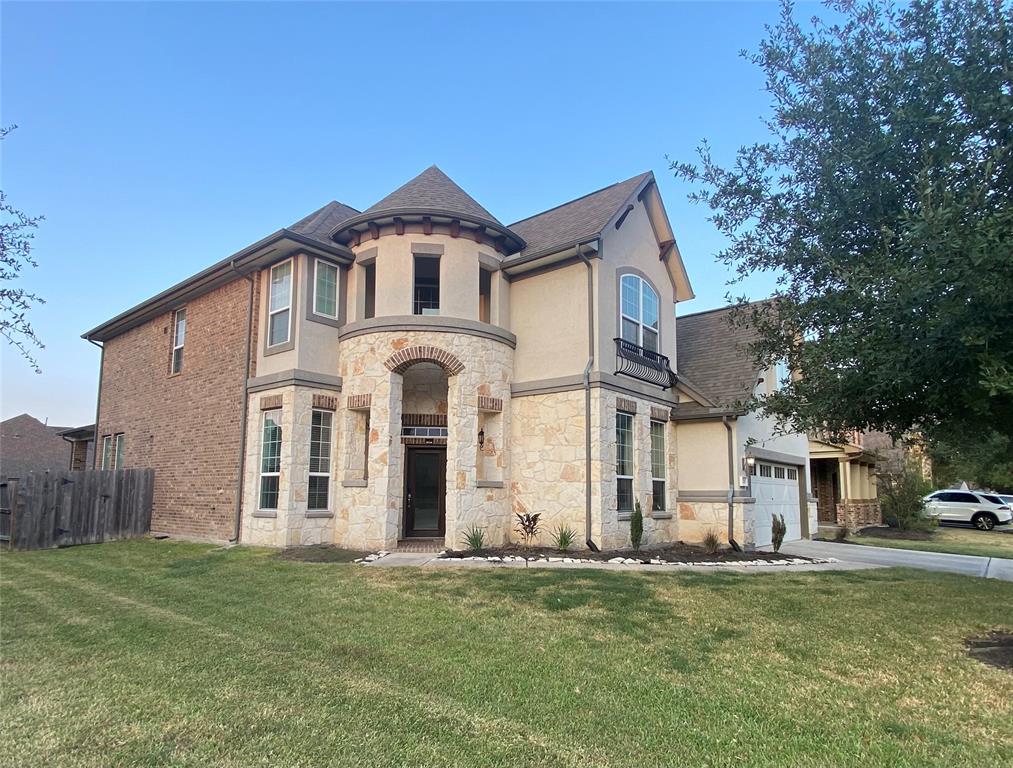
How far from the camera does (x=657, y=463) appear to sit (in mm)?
14594

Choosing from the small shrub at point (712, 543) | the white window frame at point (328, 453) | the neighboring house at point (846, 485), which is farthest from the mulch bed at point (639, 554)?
the neighboring house at point (846, 485)

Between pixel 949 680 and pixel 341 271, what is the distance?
12.5 meters

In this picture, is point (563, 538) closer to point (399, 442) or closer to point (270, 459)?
point (399, 442)

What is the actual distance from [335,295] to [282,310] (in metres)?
1.18

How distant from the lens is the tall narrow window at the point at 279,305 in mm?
13367

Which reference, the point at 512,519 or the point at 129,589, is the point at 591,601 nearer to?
the point at 512,519

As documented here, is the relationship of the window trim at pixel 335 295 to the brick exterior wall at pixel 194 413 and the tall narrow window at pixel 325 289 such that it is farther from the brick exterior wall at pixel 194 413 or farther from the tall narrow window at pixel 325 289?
the brick exterior wall at pixel 194 413

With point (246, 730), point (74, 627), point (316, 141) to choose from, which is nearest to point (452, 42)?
point (316, 141)

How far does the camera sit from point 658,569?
10.6 meters

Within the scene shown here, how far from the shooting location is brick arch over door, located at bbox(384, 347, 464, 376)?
1257 cm

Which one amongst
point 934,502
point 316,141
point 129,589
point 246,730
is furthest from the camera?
point 934,502

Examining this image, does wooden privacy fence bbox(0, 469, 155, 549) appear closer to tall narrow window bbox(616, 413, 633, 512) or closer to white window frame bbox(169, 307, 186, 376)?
white window frame bbox(169, 307, 186, 376)

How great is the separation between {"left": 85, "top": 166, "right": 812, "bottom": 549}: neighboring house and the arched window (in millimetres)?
51

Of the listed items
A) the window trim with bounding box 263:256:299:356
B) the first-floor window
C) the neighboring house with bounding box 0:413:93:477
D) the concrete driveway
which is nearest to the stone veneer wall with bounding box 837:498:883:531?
the concrete driveway
